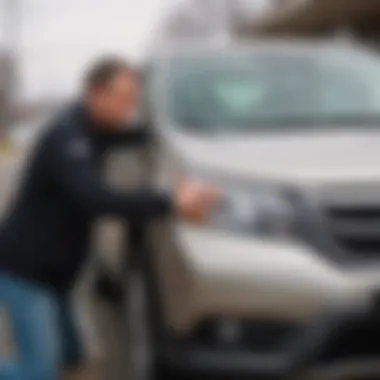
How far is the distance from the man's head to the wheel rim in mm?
1262

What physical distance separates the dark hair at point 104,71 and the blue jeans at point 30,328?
758 millimetres

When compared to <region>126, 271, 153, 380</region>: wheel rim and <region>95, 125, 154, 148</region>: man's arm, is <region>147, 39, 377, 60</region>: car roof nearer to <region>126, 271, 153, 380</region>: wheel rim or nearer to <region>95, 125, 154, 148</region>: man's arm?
<region>95, 125, 154, 148</region>: man's arm

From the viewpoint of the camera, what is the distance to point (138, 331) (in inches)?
225

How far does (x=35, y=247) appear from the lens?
4281 mm

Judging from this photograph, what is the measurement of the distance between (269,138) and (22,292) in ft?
5.01

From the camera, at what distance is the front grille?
469cm

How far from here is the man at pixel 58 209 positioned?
4.23 m

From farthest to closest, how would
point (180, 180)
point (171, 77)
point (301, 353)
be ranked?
1. point (171, 77)
2. point (180, 180)
3. point (301, 353)

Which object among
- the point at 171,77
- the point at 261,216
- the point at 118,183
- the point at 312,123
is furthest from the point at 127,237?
the point at 261,216

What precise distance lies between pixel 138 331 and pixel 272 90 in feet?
4.55

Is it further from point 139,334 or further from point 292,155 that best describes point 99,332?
point 292,155

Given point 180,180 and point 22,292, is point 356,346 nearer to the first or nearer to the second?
point 180,180

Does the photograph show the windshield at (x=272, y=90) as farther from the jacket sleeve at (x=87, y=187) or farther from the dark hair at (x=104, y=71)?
the jacket sleeve at (x=87, y=187)

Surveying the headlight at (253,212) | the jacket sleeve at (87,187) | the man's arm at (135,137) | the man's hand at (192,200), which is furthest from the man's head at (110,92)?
the man's arm at (135,137)
